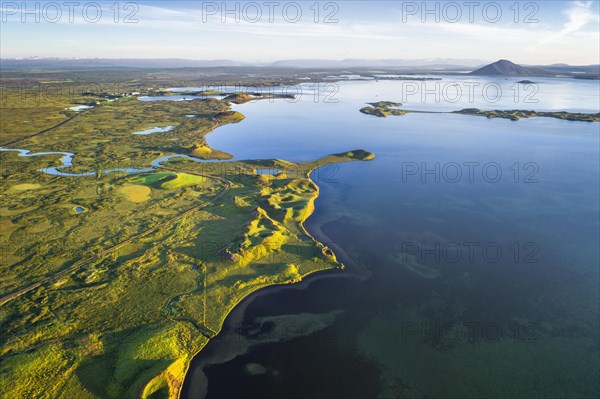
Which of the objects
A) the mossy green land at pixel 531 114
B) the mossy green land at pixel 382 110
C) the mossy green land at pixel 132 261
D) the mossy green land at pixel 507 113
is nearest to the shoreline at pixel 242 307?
the mossy green land at pixel 132 261

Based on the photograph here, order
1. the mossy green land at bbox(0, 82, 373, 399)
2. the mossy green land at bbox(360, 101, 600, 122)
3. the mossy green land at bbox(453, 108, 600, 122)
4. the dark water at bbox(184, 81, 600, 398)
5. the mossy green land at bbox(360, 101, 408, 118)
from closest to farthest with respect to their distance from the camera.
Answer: the mossy green land at bbox(0, 82, 373, 399), the dark water at bbox(184, 81, 600, 398), the mossy green land at bbox(453, 108, 600, 122), the mossy green land at bbox(360, 101, 600, 122), the mossy green land at bbox(360, 101, 408, 118)

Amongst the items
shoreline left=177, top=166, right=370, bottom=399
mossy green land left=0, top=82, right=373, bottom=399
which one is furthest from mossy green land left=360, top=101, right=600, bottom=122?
shoreline left=177, top=166, right=370, bottom=399

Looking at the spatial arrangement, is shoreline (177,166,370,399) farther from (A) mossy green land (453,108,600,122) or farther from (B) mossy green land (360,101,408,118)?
(A) mossy green land (453,108,600,122)

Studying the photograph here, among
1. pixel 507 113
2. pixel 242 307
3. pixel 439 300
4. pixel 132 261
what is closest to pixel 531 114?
pixel 507 113

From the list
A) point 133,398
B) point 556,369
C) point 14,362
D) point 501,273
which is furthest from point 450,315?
point 14,362

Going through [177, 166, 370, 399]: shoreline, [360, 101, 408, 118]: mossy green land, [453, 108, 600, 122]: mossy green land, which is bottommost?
[177, 166, 370, 399]: shoreline

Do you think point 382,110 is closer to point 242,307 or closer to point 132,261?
point 132,261

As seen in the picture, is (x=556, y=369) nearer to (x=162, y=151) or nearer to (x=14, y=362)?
(x=14, y=362)
